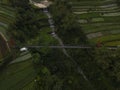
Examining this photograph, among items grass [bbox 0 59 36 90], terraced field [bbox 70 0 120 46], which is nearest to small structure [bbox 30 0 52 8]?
terraced field [bbox 70 0 120 46]

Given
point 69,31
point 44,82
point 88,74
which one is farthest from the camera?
point 69,31

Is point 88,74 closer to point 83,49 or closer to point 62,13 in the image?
point 83,49

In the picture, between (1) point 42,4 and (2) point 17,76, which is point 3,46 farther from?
(1) point 42,4

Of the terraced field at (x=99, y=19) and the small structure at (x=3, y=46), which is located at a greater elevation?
the small structure at (x=3, y=46)

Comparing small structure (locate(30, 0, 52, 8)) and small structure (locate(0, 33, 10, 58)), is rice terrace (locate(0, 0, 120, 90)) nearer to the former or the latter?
small structure (locate(0, 33, 10, 58))

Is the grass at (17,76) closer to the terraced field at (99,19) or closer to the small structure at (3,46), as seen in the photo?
the small structure at (3,46)

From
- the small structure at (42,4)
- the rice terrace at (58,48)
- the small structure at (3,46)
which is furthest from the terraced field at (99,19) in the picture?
the small structure at (3,46)

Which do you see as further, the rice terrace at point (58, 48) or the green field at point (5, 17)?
the green field at point (5, 17)

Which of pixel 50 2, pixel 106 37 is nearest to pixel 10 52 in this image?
pixel 106 37
